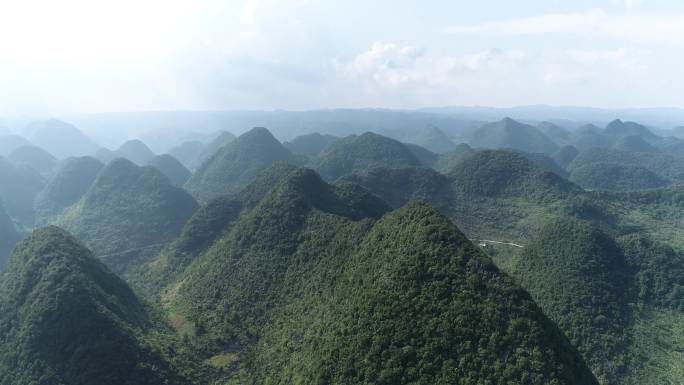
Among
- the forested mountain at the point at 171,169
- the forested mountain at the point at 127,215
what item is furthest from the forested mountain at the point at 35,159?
the forested mountain at the point at 127,215

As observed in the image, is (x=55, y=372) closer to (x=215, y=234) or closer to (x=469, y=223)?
(x=215, y=234)

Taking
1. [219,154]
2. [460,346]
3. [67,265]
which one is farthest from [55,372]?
[219,154]

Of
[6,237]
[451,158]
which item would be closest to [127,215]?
[6,237]

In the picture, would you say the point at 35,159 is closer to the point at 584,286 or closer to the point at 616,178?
the point at 584,286

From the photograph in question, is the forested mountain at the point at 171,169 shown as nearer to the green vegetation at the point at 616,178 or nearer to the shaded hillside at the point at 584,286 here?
the shaded hillside at the point at 584,286

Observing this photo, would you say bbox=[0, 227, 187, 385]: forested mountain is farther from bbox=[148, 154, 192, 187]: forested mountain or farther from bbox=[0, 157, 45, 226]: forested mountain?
bbox=[148, 154, 192, 187]: forested mountain

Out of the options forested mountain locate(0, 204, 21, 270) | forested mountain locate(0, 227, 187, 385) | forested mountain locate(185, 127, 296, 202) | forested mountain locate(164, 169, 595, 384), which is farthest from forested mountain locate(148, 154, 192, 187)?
forested mountain locate(0, 227, 187, 385)
